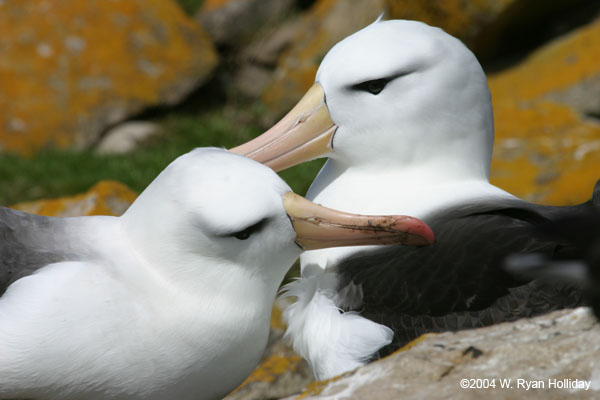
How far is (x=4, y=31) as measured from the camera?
853cm

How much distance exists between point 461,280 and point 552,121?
161 inches

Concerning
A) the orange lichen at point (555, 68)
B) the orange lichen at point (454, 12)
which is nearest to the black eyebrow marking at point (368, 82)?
the orange lichen at point (555, 68)

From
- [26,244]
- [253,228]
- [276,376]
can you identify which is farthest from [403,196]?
→ [26,244]

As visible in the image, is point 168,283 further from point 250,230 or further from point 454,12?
point 454,12

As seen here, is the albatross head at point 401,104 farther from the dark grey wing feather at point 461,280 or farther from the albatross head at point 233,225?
the albatross head at point 233,225

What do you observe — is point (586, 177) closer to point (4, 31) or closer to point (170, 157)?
point (170, 157)

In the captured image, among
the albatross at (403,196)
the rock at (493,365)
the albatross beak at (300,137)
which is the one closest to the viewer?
the rock at (493,365)

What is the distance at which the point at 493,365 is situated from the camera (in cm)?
206

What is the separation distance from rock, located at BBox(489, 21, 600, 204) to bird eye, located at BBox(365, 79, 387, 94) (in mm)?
2475

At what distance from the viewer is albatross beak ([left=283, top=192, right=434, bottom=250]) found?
2715 mm

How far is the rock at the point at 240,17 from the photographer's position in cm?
960

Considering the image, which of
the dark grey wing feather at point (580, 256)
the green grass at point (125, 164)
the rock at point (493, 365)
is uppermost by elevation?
the green grass at point (125, 164)

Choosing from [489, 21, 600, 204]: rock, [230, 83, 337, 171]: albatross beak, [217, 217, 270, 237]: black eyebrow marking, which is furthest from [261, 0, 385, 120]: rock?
[217, 217, 270, 237]: black eyebrow marking

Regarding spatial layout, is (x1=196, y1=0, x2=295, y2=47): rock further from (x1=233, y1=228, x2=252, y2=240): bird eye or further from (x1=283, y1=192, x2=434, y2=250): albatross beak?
(x1=233, y1=228, x2=252, y2=240): bird eye
